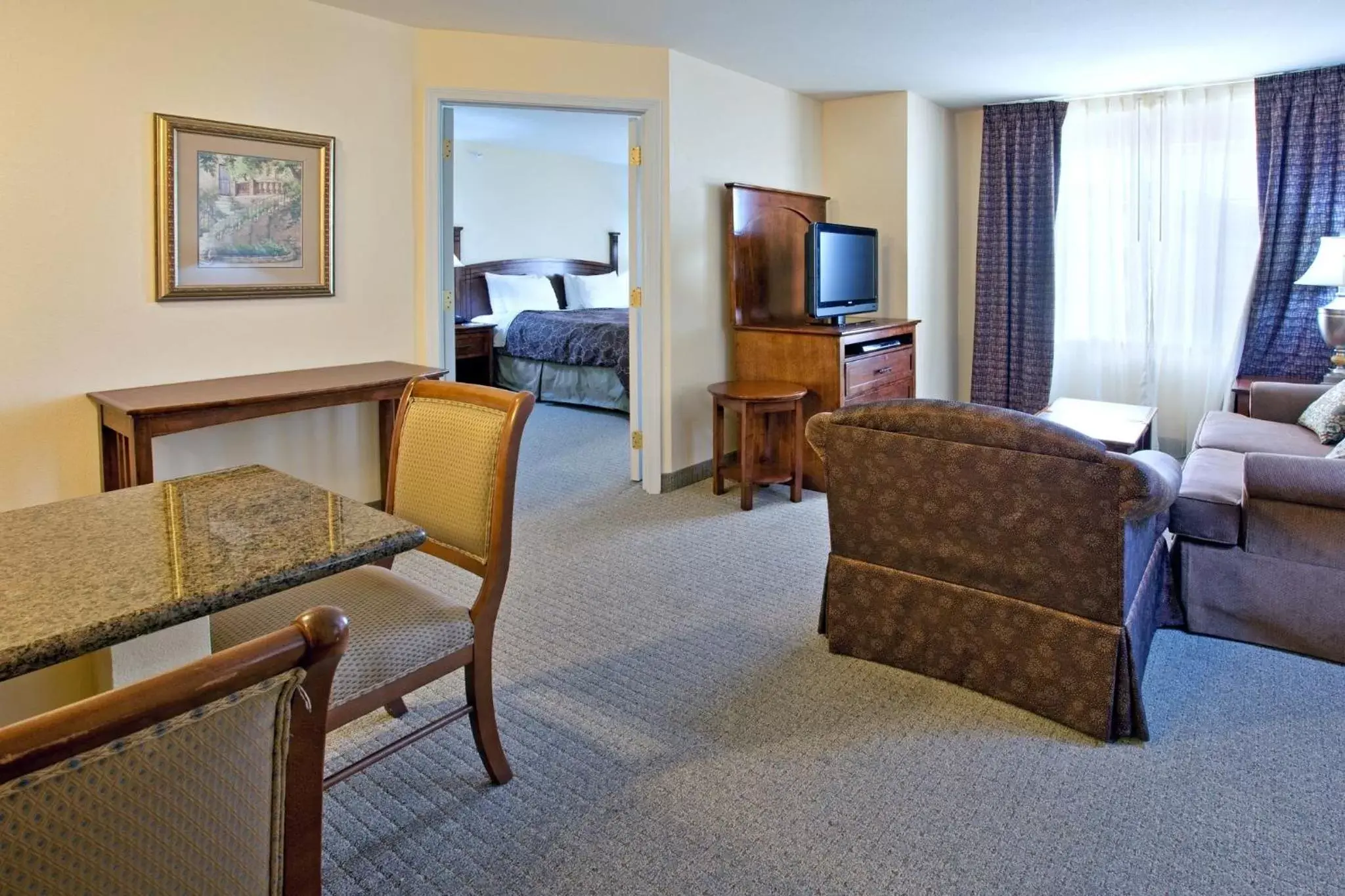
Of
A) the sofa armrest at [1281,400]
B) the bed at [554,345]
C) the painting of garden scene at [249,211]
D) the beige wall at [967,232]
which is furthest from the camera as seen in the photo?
the bed at [554,345]

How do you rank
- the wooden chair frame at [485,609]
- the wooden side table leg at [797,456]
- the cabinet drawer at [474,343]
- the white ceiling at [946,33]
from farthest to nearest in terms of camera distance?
the cabinet drawer at [474,343] → the wooden side table leg at [797,456] → the white ceiling at [946,33] → the wooden chair frame at [485,609]

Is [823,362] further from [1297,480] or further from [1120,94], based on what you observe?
[1120,94]

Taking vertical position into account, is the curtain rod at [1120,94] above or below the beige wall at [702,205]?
above

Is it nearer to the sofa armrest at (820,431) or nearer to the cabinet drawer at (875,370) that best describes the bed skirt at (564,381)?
the cabinet drawer at (875,370)

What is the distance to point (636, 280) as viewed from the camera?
4492 mm

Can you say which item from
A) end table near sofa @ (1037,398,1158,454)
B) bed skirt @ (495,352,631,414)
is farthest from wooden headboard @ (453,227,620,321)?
end table near sofa @ (1037,398,1158,454)

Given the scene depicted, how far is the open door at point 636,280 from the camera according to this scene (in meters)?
4.40

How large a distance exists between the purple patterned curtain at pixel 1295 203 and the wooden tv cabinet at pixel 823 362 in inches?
79.6

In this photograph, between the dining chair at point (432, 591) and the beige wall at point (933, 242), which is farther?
the beige wall at point (933, 242)

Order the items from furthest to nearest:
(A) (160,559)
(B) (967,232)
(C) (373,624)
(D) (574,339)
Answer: (D) (574,339)
(B) (967,232)
(C) (373,624)
(A) (160,559)

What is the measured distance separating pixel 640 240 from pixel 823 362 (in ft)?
3.66

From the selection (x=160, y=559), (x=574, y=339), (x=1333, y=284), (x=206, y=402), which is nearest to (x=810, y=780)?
(x=160, y=559)

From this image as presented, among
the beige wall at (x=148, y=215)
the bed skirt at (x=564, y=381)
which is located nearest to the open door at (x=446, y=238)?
the beige wall at (x=148, y=215)

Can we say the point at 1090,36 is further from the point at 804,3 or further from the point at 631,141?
the point at 631,141
